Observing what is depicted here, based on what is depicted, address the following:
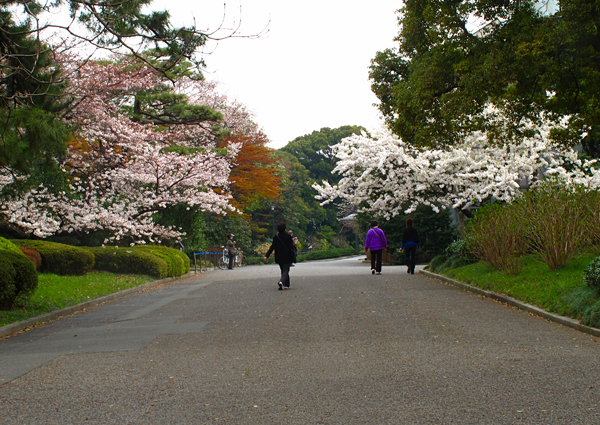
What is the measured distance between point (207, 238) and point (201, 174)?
55.6 feet

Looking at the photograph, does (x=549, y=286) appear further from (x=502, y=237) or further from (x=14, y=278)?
(x=14, y=278)

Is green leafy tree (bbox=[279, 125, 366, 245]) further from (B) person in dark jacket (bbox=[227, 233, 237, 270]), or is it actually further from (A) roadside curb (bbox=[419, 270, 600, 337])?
(A) roadside curb (bbox=[419, 270, 600, 337])

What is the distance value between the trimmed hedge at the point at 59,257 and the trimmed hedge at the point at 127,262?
6.03 feet

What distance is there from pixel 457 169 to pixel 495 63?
12602 mm

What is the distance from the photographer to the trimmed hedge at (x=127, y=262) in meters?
20.2

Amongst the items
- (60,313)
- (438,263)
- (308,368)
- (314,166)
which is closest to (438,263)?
(438,263)

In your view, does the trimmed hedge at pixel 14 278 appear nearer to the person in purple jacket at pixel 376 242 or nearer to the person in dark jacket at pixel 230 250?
the person in purple jacket at pixel 376 242

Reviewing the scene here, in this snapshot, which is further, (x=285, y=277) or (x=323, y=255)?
(x=323, y=255)

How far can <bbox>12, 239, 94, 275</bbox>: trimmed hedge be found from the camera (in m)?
17.4

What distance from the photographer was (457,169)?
24.6 m

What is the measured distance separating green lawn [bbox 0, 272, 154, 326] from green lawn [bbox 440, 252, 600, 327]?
8.88 m

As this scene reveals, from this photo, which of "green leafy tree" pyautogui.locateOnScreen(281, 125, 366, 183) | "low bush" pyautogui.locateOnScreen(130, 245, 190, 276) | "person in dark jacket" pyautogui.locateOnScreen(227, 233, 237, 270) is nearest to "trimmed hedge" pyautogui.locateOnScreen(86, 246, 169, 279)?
"low bush" pyautogui.locateOnScreen(130, 245, 190, 276)

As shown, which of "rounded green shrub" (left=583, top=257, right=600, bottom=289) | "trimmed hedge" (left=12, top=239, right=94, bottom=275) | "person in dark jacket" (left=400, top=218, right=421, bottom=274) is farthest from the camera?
"person in dark jacket" (left=400, top=218, right=421, bottom=274)

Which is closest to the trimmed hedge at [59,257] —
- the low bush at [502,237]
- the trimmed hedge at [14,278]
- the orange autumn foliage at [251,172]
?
the trimmed hedge at [14,278]
